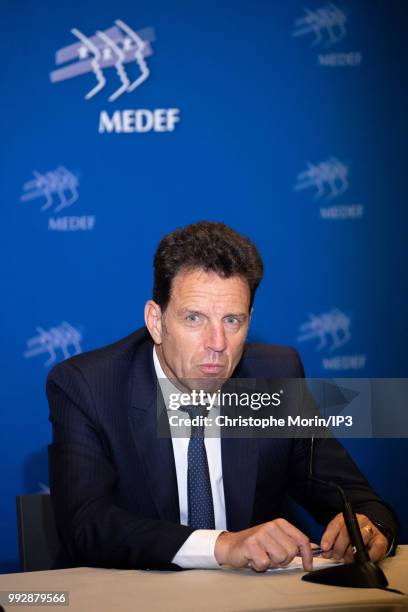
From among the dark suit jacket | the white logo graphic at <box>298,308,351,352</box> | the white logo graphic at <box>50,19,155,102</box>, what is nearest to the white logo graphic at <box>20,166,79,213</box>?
the white logo graphic at <box>50,19,155,102</box>

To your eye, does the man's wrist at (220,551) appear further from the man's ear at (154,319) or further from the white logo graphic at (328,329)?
the white logo graphic at (328,329)

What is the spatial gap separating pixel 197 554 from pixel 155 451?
487mm

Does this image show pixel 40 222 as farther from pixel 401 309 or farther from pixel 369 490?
pixel 369 490

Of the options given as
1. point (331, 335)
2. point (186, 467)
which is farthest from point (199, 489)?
point (331, 335)

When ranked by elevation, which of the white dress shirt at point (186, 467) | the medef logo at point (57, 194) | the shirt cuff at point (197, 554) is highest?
the medef logo at point (57, 194)

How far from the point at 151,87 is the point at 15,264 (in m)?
1.07

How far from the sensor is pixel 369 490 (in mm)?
2436

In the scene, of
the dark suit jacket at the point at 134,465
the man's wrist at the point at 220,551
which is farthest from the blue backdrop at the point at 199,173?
the man's wrist at the point at 220,551

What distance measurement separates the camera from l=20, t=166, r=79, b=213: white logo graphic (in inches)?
156

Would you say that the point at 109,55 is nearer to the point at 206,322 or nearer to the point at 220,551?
the point at 206,322

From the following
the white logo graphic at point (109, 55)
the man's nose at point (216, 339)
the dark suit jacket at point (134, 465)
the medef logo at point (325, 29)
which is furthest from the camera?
the medef logo at point (325, 29)

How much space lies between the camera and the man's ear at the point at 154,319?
2416mm

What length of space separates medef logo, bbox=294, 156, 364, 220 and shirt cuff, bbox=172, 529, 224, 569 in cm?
254

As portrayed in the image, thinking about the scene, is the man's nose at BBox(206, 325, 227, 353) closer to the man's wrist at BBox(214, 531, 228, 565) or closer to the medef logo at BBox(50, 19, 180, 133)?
the man's wrist at BBox(214, 531, 228, 565)
